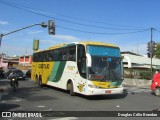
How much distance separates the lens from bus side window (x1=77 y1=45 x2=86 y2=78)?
17.9 metres

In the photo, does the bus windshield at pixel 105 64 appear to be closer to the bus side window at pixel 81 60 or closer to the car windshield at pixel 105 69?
the car windshield at pixel 105 69

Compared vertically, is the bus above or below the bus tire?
above

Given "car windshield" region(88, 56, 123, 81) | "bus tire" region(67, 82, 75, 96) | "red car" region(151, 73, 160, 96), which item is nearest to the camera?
"car windshield" region(88, 56, 123, 81)

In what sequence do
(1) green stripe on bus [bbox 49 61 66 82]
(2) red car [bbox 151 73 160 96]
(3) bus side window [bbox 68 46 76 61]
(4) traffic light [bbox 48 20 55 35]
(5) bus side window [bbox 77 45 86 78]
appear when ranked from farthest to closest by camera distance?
(4) traffic light [bbox 48 20 55 35] → (1) green stripe on bus [bbox 49 61 66 82] → (2) red car [bbox 151 73 160 96] → (3) bus side window [bbox 68 46 76 61] → (5) bus side window [bbox 77 45 86 78]

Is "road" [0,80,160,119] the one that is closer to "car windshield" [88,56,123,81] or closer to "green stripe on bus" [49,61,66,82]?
"car windshield" [88,56,123,81]

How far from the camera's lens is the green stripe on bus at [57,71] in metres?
22.0

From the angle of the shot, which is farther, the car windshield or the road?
the car windshield

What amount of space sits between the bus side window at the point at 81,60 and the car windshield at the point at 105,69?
637mm

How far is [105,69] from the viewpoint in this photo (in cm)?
1762

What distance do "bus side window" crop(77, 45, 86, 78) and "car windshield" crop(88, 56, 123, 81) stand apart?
0.64 m

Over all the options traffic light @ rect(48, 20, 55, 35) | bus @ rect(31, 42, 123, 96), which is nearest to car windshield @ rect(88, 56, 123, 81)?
bus @ rect(31, 42, 123, 96)

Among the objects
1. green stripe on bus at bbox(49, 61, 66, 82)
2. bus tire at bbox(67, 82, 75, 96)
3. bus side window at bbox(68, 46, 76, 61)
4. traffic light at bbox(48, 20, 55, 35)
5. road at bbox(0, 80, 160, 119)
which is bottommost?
road at bbox(0, 80, 160, 119)

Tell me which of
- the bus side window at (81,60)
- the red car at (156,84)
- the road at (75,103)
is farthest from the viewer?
the red car at (156,84)

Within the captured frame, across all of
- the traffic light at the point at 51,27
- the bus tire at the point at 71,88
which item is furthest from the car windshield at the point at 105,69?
the traffic light at the point at 51,27
